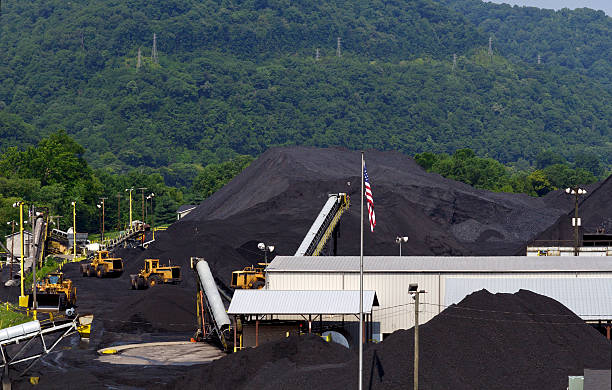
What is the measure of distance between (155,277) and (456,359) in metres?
55.1

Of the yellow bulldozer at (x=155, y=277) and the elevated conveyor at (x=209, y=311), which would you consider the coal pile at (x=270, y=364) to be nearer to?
the elevated conveyor at (x=209, y=311)

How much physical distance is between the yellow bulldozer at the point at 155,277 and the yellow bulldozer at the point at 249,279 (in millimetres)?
11800

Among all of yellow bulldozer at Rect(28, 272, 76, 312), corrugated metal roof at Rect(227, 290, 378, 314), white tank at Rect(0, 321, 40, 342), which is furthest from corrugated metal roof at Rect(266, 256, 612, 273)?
yellow bulldozer at Rect(28, 272, 76, 312)

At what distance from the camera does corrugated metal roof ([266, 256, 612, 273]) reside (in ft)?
237

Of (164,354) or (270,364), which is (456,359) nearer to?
(270,364)

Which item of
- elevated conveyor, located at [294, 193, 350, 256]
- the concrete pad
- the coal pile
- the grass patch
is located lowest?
the concrete pad

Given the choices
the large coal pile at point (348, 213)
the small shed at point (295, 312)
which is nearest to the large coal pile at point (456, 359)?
the small shed at point (295, 312)

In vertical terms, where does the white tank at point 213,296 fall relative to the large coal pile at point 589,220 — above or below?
below

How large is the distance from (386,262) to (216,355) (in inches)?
549

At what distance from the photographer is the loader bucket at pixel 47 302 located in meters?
85.6

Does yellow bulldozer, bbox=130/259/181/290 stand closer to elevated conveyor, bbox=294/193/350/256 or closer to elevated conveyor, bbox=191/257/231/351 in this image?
elevated conveyor, bbox=294/193/350/256

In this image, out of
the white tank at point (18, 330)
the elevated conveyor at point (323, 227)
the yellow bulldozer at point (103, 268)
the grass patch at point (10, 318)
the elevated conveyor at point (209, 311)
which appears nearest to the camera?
the white tank at point (18, 330)

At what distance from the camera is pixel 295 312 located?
2532 inches

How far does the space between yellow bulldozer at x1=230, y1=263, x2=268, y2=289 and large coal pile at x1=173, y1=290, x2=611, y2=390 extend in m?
30.9
